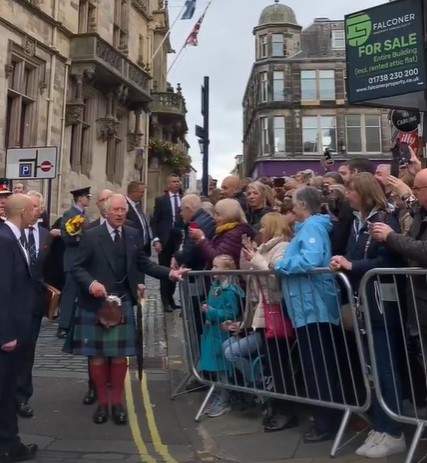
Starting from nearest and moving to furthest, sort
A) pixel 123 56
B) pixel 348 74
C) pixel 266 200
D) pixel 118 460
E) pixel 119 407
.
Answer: pixel 118 460
pixel 119 407
pixel 266 200
pixel 348 74
pixel 123 56

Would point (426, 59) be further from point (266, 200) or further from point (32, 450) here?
point (32, 450)

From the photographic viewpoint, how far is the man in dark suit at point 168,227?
10438mm

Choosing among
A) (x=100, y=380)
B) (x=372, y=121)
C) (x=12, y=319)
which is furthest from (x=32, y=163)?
(x=372, y=121)

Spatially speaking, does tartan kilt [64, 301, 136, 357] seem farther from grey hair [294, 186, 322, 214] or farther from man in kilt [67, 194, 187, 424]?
grey hair [294, 186, 322, 214]

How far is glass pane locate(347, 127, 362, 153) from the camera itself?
48.5m

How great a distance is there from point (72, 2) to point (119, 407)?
20202mm

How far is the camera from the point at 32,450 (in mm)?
4723

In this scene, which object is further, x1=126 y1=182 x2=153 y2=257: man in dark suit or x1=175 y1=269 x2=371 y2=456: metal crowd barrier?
x1=126 y1=182 x2=153 y2=257: man in dark suit

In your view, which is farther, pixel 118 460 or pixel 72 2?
pixel 72 2

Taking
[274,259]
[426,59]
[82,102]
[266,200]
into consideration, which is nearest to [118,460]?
[274,259]

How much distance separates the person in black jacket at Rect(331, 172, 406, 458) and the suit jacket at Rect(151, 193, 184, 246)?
599 centimetres

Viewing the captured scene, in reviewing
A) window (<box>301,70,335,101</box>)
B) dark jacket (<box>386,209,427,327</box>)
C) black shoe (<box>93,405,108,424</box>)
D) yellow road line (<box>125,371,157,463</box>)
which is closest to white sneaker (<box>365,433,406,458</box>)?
dark jacket (<box>386,209,427,327</box>)

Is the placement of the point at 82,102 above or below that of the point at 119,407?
above

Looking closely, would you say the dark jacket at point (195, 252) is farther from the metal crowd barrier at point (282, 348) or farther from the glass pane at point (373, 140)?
the glass pane at point (373, 140)
